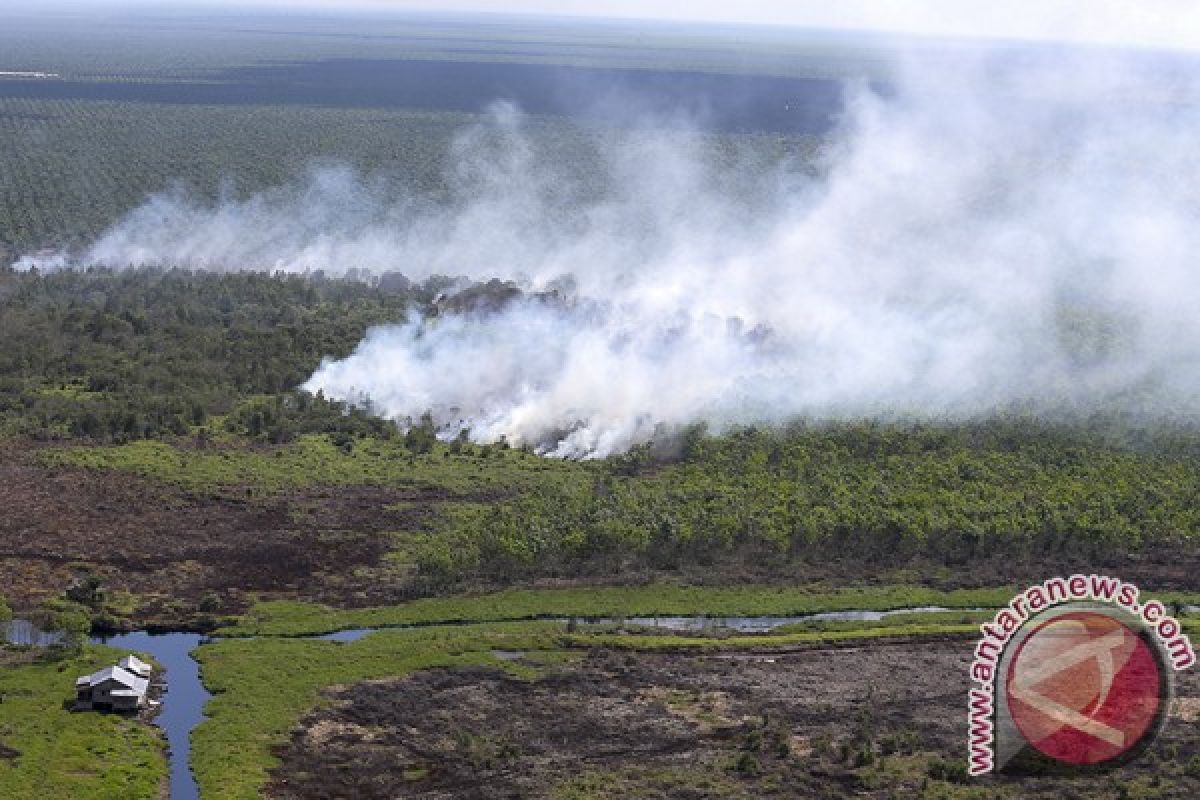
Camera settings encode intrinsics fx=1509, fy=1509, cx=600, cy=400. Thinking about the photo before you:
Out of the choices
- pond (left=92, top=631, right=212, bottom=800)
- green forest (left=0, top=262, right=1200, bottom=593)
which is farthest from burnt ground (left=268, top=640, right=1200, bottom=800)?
green forest (left=0, top=262, right=1200, bottom=593)

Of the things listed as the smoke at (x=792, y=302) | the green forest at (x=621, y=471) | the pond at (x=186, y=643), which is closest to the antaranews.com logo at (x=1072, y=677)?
the pond at (x=186, y=643)

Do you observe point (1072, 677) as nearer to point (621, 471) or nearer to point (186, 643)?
point (621, 471)

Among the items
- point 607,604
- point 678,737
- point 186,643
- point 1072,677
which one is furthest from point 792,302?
point 186,643

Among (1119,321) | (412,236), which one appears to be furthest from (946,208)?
(412,236)

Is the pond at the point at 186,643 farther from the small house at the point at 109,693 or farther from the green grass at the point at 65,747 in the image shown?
the small house at the point at 109,693

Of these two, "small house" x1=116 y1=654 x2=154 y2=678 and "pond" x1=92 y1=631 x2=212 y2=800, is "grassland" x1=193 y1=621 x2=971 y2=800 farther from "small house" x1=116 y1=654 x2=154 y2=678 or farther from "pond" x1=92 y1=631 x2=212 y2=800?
"small house" x1=116 y1=654 x2=154 y2=678
